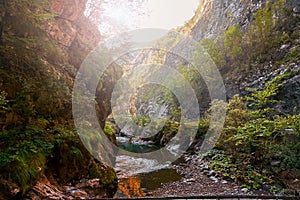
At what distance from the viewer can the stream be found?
6.48 meters

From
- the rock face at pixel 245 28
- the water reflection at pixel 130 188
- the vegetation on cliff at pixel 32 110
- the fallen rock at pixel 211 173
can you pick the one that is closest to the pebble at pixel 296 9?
the rock face at pixel 245 28

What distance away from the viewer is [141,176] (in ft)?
26.9

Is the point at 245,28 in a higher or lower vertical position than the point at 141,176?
higher

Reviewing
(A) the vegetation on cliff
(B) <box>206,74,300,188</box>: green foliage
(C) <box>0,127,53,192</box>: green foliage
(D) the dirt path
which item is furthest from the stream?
(C) <box>0,127,53,192</box>: green foliage

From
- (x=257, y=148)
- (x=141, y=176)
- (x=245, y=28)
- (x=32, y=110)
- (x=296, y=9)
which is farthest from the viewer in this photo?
(x=245, y=28)

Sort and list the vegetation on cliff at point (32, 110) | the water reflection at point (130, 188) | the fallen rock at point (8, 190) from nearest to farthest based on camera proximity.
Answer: the fallen rock at point (8, 190) → the vegetation on cliff at point (32, 110) → the water reflection at point (130, 188)

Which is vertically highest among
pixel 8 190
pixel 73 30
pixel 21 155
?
pixel 73 30

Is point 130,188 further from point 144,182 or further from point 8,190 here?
point 8,190

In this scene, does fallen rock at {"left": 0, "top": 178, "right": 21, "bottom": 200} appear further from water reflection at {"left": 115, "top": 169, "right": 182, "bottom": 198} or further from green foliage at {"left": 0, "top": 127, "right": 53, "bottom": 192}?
water reflection at {"left": 115, "top": 169, "right": 182, "bottom": 198}

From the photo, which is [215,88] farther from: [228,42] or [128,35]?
[128,35]

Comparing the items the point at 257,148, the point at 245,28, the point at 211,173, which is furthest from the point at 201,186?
the point at 245,28

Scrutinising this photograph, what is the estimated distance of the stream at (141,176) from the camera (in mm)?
6484

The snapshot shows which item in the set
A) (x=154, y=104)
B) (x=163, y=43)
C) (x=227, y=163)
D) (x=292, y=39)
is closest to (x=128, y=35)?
(x=227, y=163)

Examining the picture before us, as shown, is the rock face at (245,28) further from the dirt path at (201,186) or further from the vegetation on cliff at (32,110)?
the vegetation on cliff at (32,110)
